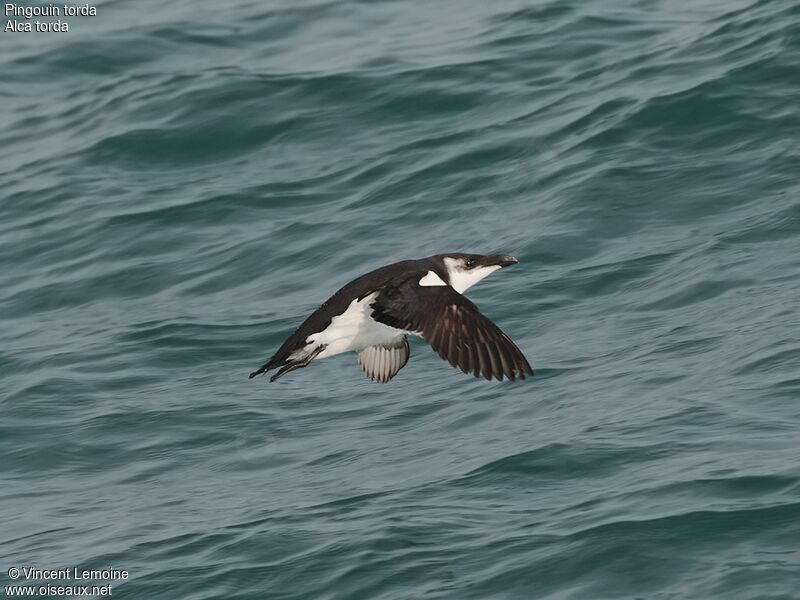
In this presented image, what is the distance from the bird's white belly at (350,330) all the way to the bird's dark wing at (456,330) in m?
0.35

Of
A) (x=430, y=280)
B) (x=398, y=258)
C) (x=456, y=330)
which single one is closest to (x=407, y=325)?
(x=456, y=330)

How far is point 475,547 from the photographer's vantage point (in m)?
8.07

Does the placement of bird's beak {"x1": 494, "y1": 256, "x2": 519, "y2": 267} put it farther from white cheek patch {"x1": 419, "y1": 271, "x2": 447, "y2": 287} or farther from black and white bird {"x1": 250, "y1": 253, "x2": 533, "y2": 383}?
white cheek patch {"x1": 419, "y1": 271, "x2": 447, "y2": 287}

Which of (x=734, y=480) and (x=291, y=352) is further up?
(x=291, y=352)

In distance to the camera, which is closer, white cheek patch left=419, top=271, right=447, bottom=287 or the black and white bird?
the black and white bird

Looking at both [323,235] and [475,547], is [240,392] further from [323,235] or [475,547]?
[475,547]

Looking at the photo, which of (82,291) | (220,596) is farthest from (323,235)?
(220,596)

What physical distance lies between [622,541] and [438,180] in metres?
6.57

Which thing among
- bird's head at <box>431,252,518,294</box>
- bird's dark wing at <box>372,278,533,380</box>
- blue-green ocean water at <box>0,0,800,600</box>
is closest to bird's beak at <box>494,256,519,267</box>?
bird's head at <box>431,252,518,294</box>

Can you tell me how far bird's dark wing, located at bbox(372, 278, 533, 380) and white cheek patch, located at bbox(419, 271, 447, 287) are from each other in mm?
228

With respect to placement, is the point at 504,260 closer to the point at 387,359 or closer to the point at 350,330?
the point at 350,330

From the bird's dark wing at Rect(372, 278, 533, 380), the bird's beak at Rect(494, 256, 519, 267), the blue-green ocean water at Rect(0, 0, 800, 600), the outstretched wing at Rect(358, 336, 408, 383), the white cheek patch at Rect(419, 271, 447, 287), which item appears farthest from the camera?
the outstretched wing at Rect(358, 336, 408, 383)

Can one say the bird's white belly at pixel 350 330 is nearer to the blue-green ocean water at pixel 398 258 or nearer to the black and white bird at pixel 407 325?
the black and white bird at pixel 407 325

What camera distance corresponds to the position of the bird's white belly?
8664mm
